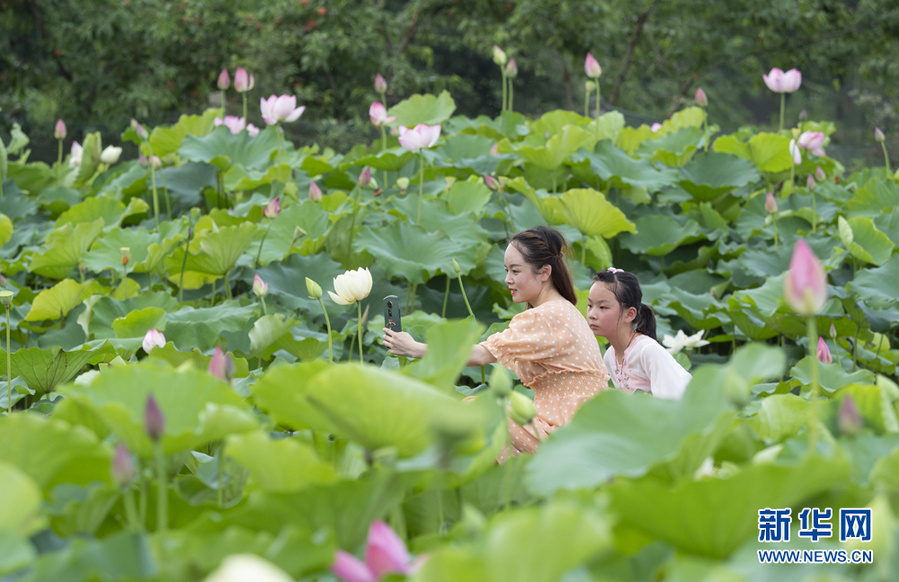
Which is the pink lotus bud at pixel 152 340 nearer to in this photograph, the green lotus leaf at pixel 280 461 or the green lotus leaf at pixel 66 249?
the green lotus leaf at pixel 66 249

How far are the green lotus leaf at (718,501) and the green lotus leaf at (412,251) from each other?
5.68ft

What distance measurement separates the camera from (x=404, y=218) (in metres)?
2.67

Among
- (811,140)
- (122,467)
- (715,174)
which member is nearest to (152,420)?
(122,467)

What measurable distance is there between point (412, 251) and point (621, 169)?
101 centimetres

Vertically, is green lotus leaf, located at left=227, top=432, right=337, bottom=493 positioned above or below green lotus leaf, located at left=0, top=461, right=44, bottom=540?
below

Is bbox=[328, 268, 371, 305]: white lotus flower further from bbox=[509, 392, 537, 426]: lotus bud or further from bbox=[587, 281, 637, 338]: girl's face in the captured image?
bbox=[509, 392, 537, 426]: lotus bud

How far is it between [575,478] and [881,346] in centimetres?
226

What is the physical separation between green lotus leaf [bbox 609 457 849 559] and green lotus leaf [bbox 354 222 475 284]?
1730 mm

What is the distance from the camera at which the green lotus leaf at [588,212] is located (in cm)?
247

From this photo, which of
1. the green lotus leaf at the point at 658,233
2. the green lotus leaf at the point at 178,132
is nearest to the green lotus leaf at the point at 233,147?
the green lotus leaf at the point at 178,132

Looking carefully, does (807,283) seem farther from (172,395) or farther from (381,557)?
(172,395)

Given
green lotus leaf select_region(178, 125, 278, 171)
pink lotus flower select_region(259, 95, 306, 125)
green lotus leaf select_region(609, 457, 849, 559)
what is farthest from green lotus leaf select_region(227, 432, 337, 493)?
green lotus leaf select_region(178, 125, 278, 171)

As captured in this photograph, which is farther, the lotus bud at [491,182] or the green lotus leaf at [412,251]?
the lotus bud at [491,182]

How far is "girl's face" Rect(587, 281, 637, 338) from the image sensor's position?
1.98 metres
